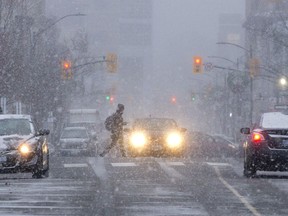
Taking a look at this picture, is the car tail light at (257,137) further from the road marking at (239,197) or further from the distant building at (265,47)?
the distant building at (265,47)

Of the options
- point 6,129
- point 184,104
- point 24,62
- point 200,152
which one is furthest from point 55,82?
point 184,104

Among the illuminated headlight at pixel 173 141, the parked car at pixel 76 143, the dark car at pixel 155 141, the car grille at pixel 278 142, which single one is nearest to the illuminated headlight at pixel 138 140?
the dark car at pixel 155 141

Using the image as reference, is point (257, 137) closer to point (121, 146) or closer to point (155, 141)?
point (155, 141)

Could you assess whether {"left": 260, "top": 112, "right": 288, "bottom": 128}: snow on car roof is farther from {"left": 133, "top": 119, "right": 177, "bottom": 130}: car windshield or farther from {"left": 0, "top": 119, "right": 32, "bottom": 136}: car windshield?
{"left": 133, "top": 119, "right": 177, "bottom": 130}: car windshield

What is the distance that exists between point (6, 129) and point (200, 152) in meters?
21.9

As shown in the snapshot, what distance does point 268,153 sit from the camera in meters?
22.0

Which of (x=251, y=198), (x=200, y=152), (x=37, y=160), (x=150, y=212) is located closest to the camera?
(x=150, y=212)

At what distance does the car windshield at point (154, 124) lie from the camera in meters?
35.1

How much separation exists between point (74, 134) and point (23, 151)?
79.0 feet

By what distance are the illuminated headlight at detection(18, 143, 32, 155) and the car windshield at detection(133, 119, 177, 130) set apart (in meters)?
13.4

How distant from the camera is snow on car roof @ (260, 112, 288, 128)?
2227 cm

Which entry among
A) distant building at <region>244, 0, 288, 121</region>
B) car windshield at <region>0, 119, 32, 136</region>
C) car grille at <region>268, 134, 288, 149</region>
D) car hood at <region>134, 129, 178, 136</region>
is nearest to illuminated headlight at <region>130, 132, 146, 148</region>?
car hood at <region>134, 129, 178, 136</region>

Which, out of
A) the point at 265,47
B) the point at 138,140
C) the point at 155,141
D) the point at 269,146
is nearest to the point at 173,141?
the point at 155,141

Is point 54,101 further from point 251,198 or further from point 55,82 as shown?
point 251,198
